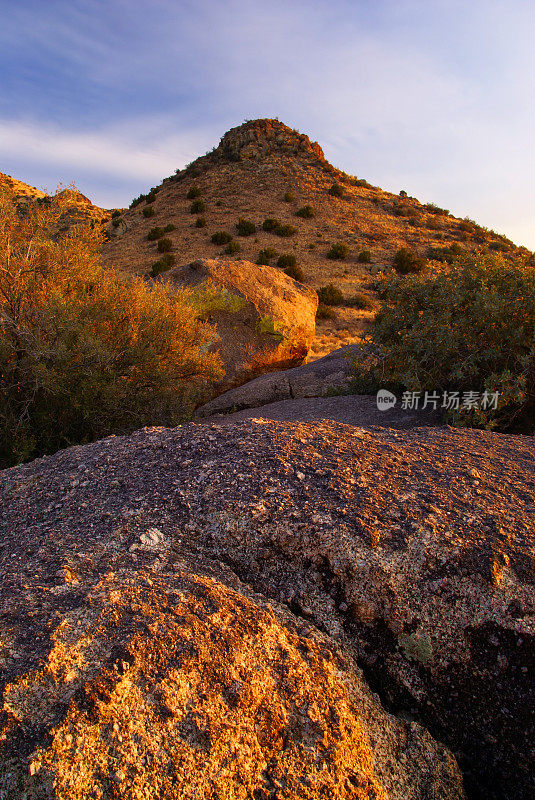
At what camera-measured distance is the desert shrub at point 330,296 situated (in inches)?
678

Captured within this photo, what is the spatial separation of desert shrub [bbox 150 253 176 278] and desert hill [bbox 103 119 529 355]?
0.64 metres

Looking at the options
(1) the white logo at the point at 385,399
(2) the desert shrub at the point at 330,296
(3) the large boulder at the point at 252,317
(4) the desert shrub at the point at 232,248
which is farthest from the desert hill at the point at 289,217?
(1) the white logo at the point at 385,399

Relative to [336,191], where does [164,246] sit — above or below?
below

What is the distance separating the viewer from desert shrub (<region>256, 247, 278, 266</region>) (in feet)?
68.2

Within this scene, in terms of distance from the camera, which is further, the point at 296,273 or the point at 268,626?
the point at 296,273

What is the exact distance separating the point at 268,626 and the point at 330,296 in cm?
1614

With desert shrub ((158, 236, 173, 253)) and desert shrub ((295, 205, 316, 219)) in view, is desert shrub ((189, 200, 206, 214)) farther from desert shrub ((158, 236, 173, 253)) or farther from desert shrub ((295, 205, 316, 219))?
desert shrub ((158, 236, 173, 253))

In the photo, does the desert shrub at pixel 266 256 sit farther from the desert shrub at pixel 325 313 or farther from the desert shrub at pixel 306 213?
the desert shrub at pixel 306 213

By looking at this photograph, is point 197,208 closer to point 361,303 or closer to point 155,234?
point 155,234

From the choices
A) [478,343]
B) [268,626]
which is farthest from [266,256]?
[268,626]

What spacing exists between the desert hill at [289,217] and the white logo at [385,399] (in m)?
9.00

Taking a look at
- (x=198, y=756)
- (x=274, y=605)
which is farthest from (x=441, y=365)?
(x=198, y=756)

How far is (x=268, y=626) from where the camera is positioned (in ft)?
6.40

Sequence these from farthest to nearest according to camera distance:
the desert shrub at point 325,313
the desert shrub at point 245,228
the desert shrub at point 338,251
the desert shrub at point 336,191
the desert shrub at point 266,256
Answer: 1. the desert shrub at point 336,191
2. the desert shrub at point 245,228
3. the desert shrub at point 338,251
4. the desert shrub at point 266,256
5. the desert shrub at point 325,313
